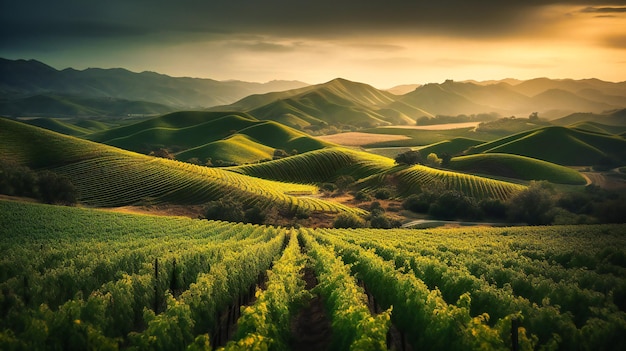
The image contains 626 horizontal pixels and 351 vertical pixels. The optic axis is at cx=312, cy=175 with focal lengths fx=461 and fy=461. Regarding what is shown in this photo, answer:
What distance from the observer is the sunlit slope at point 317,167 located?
518 ft

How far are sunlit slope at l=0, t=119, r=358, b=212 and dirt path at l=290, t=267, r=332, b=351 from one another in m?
75.1

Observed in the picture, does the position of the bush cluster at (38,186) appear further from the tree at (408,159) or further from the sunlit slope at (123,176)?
the tree at (408,159)

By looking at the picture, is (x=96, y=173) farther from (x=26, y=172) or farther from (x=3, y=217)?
(x=3, y=217)

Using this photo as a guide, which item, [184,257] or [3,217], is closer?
[184,257]

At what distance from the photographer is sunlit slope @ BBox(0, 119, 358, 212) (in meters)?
101

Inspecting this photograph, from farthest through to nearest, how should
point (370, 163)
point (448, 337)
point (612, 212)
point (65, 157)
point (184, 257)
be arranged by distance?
point (370, 163) → point (65, 157) → point (612, 212) → point (184, 257) → point (448, 337)

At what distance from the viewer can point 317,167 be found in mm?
167250

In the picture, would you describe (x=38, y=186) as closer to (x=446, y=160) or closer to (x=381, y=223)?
(x=381, y=223)

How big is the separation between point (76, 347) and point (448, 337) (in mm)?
10803

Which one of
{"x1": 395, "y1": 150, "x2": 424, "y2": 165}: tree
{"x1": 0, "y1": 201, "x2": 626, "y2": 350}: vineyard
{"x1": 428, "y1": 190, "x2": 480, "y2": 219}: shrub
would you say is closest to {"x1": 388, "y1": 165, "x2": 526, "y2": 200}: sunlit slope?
{"x1": 395, "y1": 150, "x2": 424, "y2": 165}: tree

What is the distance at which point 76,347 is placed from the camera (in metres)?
12.5

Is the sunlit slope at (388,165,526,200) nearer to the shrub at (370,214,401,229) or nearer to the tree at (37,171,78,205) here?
Answer: the shrub at (370,214,401,229)

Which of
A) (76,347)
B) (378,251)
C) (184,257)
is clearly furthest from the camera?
(378,251)

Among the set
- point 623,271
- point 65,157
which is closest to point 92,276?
point 623,271
